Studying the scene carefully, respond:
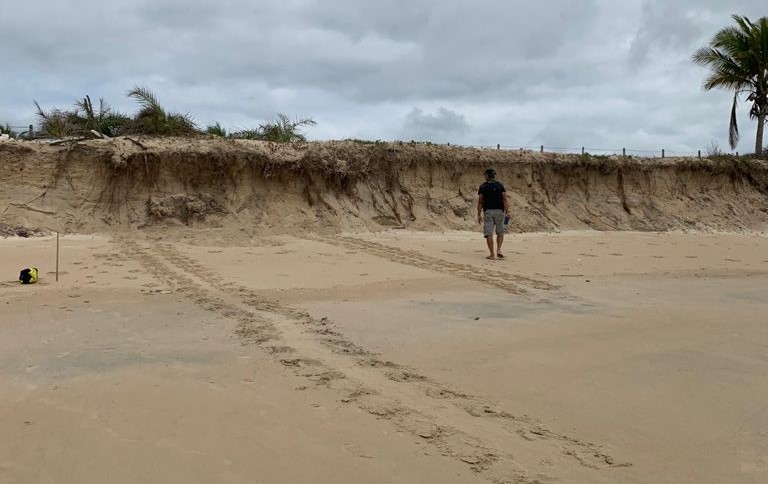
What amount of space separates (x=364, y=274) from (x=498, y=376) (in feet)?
15.2

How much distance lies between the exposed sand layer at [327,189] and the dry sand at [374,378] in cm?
394

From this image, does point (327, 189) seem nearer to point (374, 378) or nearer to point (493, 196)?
point (493, 196)

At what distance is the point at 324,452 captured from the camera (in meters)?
2.92

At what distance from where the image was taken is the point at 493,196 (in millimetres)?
10758

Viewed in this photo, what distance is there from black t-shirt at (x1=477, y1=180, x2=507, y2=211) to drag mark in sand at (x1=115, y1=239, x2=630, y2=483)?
5544 millimetres

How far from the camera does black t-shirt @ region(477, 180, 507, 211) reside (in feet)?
35.2

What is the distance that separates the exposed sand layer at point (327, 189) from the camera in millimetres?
12250

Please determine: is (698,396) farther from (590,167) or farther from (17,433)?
(590,167)

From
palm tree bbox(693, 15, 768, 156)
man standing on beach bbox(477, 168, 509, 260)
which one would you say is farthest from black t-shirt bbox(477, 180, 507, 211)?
palm tree bbox(693, 15, 768, 156)

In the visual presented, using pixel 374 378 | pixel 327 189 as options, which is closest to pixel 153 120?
pixel 327 189

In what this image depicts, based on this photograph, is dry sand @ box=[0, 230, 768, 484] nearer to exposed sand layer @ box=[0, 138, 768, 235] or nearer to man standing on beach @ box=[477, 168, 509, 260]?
man standing on beach @ box=[477, 168, 509, 260]

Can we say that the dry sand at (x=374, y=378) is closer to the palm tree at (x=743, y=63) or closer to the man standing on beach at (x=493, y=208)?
the man standing on beach at (x=493, y=208)

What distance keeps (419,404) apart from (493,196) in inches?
299

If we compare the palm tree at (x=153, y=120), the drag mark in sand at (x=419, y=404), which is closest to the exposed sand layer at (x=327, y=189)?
the palm tree at (x=153, y=120)
